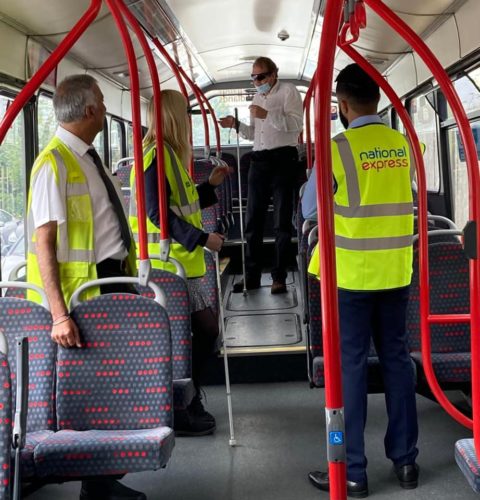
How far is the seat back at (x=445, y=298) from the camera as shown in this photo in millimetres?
3873

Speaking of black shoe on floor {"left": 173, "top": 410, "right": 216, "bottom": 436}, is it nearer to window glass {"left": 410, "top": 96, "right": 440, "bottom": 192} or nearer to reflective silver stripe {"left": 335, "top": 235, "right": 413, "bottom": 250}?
reflective silver stripe {"left": 335, "top": 235, "right": 413, "bottom": 250}

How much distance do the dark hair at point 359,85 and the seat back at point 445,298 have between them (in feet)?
3.67

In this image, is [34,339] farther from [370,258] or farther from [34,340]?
[370,258]

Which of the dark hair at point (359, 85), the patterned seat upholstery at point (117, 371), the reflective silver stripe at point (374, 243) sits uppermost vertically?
the dark hair at point (359, 85)

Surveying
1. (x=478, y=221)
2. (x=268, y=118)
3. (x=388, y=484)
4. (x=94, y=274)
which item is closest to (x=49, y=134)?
(x=268, y=118)

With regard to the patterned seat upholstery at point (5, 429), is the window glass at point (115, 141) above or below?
above

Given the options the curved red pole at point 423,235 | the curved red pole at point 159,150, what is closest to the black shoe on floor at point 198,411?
the curved red pole at point 159,150

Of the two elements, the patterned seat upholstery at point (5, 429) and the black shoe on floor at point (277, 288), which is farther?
the black shoe on floor at point (277, 288)

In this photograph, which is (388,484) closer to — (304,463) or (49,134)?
(304,463)

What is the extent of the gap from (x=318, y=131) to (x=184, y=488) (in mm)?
2366

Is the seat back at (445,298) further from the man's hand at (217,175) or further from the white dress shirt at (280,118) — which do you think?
the white dress shirt at (280,118)

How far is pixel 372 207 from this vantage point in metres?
2.97

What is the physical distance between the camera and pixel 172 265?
3689 millimetres

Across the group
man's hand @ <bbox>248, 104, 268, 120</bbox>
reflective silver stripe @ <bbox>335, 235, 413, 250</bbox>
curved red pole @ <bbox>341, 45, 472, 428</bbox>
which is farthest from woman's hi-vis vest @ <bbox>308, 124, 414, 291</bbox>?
man's hand @ <bbox>248, 104, 268, 120</bbox>
